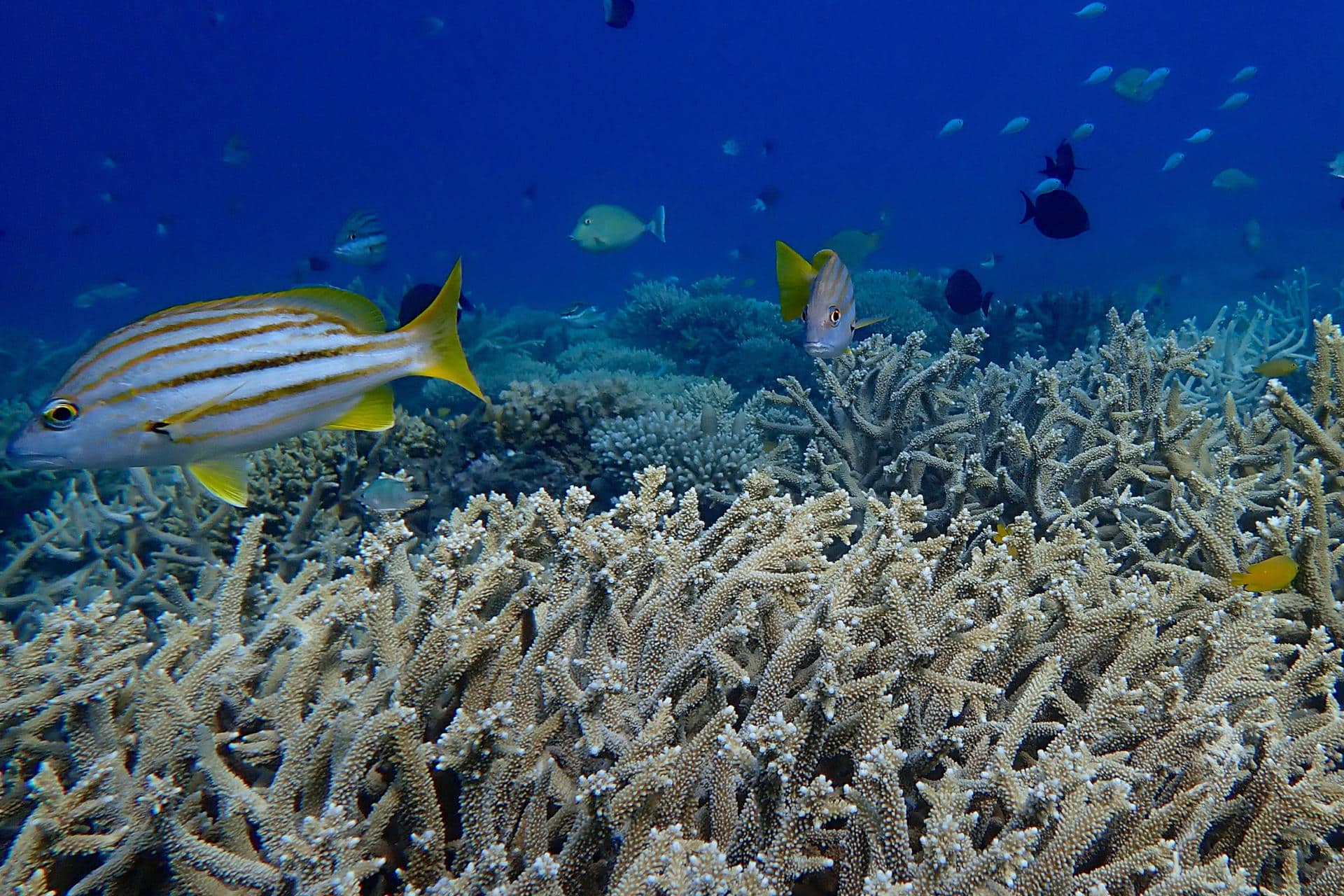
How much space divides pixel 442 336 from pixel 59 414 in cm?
103

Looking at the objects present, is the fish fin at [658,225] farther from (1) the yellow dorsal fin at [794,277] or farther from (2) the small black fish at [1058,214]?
(1) the yellow dorsal fin at [794,277]

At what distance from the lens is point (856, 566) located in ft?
6.51

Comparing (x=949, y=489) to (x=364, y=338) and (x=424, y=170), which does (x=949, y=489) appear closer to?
(x=364, y=338)

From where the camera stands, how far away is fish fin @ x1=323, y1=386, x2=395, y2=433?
2166mm

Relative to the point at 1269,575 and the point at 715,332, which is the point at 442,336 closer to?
the point at 1269,575

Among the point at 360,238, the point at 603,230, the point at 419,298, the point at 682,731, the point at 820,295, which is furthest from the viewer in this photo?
the point at 603,230

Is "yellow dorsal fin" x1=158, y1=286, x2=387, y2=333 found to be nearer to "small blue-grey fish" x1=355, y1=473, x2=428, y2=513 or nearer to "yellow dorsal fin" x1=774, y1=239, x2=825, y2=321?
"yellow dorsal fin" x1=774, y1=239, x2=825, y2=321

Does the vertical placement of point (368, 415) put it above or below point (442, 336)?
below

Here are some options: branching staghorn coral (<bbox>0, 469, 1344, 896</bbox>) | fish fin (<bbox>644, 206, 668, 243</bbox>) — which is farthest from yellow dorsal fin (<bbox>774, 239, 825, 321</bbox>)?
fish fin (<bbox>644, 206, 668, 243</bbox>)

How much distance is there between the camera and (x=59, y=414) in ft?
5.85

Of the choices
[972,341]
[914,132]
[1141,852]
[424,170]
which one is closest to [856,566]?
[1141,852]

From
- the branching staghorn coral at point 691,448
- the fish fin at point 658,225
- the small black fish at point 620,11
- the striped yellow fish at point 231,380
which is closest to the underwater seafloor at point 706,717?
the striped yellow fish at point 231,380

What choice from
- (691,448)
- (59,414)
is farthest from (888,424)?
(59,414)

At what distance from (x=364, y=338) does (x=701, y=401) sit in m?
3.84
